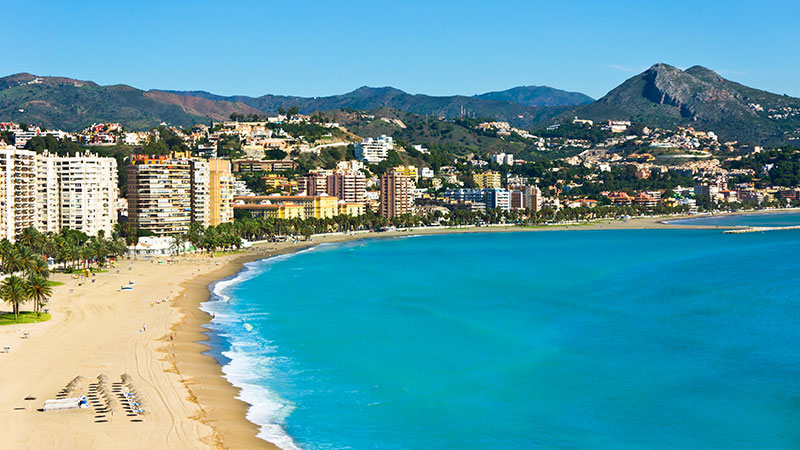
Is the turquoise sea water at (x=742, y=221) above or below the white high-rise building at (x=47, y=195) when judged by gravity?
below

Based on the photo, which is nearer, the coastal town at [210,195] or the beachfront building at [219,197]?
the coastal town at [210,195]

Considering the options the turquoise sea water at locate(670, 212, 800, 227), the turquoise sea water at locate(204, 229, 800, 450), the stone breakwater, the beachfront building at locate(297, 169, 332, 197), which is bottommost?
the turquoise sea water at locate(204, 229, 800, 450)

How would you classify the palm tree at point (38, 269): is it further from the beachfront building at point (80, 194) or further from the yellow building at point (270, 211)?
the yellow building at point (270, 211)

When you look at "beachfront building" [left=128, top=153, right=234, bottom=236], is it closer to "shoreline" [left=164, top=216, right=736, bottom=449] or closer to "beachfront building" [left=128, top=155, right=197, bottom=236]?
"beachfront building" [left=128, top=155, right=197, bottom=236]

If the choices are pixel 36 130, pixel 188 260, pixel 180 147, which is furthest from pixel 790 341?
pixel 36 130

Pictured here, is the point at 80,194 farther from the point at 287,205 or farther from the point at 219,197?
the point at 287,205

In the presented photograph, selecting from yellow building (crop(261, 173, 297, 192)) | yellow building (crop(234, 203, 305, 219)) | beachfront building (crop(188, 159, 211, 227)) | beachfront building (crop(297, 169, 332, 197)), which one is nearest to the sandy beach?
beachfront building (crop(188, 159, 211, 227))

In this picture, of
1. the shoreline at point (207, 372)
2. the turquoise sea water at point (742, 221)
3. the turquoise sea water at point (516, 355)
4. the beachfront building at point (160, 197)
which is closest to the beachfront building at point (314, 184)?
the beachfront building at point (160, 197)
